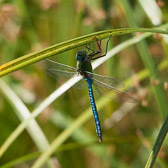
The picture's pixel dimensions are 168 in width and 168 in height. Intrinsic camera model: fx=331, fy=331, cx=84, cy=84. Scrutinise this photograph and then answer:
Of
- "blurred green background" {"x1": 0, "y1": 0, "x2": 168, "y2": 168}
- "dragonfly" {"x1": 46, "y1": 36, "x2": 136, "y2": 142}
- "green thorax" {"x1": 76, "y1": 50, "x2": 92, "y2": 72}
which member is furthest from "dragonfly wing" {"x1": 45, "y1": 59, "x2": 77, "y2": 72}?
"blurred green background" {"x1": 0, "y1": 0, "x2": 168, "y2": 168}

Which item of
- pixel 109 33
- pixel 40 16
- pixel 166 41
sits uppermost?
pixel 40 16

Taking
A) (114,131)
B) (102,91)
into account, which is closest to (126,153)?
(114,131)

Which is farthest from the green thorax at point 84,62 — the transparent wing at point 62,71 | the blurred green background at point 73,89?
the blurred green background at point 73,89

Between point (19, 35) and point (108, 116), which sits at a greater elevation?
point (19, 35)

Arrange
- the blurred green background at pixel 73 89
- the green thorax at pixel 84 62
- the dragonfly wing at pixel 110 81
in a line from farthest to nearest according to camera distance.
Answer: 1. the blurred green background at pixel 73 89
2. the green thorax at pixel 84 62
3. the dragonfly wing at pixel 110 81

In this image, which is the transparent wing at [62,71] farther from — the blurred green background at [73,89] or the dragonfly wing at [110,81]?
the blurred green background at [73,89]

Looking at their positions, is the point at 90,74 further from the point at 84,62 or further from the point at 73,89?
the point at 73,89

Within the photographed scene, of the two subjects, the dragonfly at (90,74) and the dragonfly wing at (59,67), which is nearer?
the dragonfly at (90,74)

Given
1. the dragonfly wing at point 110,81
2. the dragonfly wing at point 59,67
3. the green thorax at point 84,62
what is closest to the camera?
the dragonfly wing at point 110,81

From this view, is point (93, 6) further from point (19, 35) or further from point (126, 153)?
point (126, 153)
